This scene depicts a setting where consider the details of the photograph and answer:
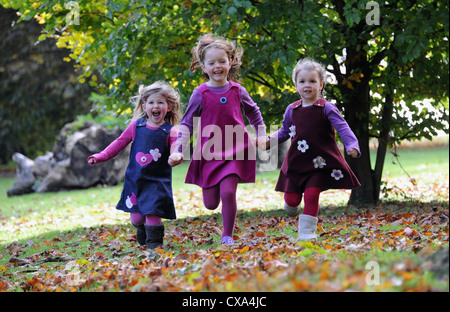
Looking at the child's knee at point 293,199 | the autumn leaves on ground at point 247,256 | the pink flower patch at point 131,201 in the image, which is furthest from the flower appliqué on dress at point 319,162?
the pink flower patch at point 131,201

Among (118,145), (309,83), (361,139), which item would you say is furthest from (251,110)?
(361,139)

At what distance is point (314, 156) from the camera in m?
5.06

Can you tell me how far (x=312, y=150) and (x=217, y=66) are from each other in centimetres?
116

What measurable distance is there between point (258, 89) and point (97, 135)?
9638 mm

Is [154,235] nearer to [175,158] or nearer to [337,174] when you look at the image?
[175,158]

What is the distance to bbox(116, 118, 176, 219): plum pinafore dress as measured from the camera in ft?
17.3

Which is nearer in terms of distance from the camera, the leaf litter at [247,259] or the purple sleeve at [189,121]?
the leaf litter at [247,259]

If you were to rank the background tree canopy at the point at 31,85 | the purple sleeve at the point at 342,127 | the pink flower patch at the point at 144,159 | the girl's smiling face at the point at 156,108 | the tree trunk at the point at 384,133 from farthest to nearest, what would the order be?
the background tree canopy at the point at 31,85 → the tree trunk at the point at 384,133 → the girl's smiling face at the point at 156,108 → the pink flower patch at the point at 144,159 → the purple sleeve at the point at 342,127

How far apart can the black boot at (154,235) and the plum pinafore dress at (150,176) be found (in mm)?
139

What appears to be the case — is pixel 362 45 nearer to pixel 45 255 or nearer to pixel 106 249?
pixel 106 249

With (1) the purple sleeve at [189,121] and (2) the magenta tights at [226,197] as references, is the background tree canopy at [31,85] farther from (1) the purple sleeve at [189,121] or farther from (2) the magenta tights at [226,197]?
(2) the magenta tights at [226,197]

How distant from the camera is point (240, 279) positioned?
3.30 meters

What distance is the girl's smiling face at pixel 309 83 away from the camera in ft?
16.7
